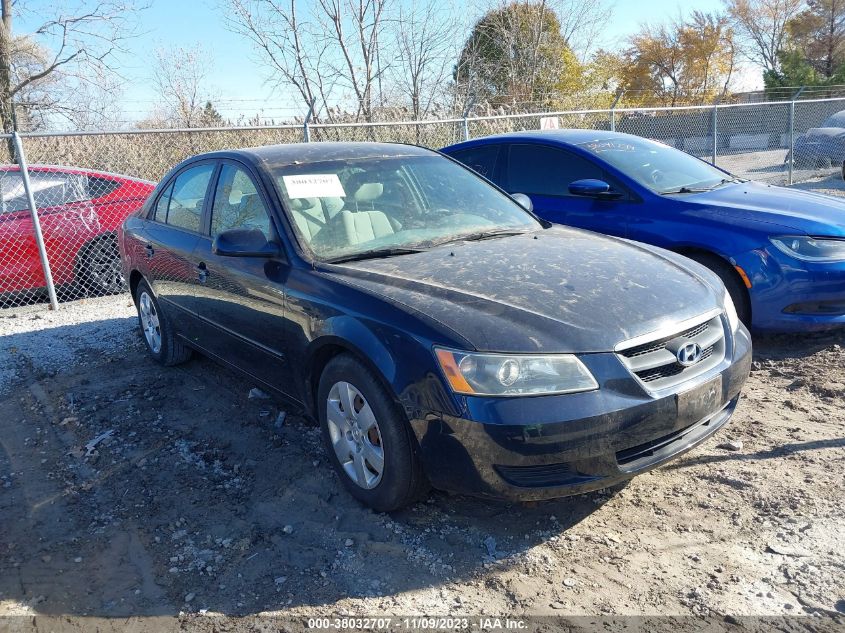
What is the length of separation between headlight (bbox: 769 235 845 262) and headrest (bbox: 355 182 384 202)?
2.78m

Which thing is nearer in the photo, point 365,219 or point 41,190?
point 365,219

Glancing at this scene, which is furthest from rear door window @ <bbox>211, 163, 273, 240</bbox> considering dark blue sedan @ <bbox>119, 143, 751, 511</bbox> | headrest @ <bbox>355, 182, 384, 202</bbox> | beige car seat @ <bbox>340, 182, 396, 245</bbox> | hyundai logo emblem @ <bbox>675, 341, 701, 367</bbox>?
hyundai logo emblem @ <bbox>675, 341, 701, 367</bbox>

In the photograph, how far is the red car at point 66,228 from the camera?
23.9 ft

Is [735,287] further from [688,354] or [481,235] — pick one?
[688,354]

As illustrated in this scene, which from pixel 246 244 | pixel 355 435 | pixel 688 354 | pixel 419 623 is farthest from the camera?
pixel 246 244

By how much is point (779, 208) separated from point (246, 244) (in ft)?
12.7

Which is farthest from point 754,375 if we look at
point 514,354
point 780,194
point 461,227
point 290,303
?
point 290,303

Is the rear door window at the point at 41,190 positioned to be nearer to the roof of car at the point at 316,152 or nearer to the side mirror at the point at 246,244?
the roof of car at the point at 316,152

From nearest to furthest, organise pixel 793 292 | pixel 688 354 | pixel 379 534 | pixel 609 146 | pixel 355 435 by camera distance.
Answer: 1. pixel 688 354
2. pixel 379 534
3. pixel 355 435
4. pixel 793 292
5. pixel 609 146

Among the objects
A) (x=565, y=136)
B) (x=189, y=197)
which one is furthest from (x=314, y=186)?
(x=565, y=136)

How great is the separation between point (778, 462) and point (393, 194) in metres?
2.44

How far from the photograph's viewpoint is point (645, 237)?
204 inches

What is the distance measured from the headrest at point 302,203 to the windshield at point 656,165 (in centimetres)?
294

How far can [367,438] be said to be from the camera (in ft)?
9.76
